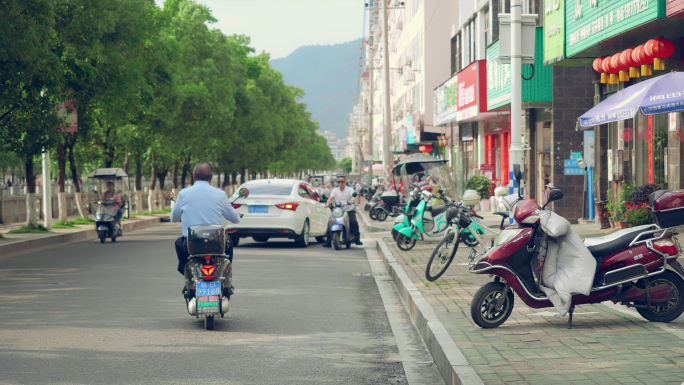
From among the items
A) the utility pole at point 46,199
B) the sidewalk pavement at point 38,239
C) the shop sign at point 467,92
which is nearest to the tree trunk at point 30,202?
the utility pole at point 46,199

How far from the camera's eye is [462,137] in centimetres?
3881

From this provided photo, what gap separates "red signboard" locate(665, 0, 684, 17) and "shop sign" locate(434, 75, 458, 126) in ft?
65.5

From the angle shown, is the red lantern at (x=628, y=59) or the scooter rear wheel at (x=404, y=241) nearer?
the red lantern at (x=628, y=59)

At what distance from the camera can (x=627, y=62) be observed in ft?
49.9

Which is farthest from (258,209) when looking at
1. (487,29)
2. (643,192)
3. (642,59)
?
(487,29)

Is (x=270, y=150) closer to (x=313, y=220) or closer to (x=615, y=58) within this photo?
(x=313, y=220)

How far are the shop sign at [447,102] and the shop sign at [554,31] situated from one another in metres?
13.4

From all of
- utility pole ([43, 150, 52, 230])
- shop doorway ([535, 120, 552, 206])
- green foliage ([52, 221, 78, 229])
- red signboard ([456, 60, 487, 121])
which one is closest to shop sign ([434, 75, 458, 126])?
red signboard ([456, 60, 487, 121])

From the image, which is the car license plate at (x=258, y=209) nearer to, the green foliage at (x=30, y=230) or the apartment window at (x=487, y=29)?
the green foliage at (x=30, y=230)

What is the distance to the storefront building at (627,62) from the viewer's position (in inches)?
528

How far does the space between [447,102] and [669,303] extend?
2769 centimetres

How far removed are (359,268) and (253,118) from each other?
142 feet

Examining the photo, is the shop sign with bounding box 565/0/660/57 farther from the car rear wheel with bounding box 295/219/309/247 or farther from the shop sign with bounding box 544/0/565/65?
the car rear wheel with bounding box 295/219/309/247

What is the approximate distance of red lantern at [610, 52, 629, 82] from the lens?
15.6 metres
